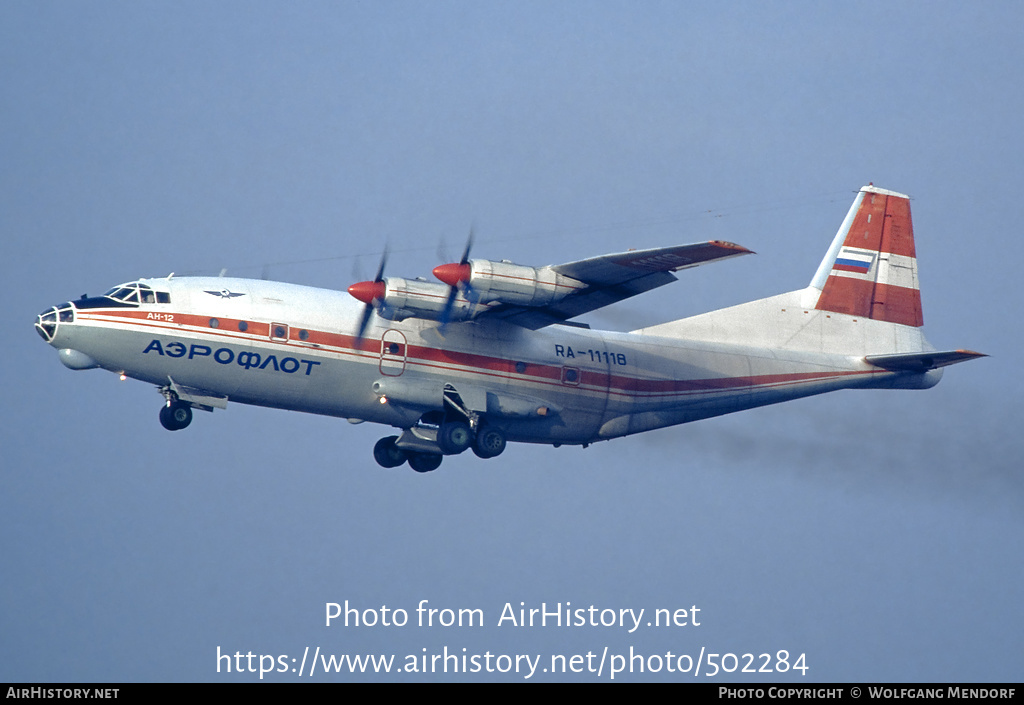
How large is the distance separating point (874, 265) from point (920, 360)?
125 inches

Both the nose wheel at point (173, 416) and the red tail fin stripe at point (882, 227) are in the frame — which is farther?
the red tail fin stripe at point (882, 227)

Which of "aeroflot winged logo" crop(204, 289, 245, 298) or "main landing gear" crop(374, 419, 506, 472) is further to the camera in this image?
"main landing gear" crop(374, 419, 506, 472)

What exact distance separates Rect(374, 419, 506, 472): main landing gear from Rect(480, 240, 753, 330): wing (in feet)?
6.81

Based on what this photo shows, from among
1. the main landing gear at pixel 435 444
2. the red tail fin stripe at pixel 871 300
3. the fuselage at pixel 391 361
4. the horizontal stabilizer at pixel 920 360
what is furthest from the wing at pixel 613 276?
the red tail fin stripe at pixel 871 300

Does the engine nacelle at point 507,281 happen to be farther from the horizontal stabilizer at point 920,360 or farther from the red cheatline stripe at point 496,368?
the horizontal stabilizer at point 920,360

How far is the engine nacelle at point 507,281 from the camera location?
20.4m

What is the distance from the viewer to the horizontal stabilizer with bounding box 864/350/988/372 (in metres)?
23.2

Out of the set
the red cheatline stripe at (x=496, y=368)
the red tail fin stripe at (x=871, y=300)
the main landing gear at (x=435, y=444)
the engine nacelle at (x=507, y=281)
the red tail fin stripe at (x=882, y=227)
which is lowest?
the main landing gear at (x=435, y=444)

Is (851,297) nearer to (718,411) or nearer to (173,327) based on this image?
(718,411)

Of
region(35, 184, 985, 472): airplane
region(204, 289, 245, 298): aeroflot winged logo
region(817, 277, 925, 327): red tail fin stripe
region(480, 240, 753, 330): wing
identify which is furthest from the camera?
region(817, 277, 925, 327): red tail fin stripe

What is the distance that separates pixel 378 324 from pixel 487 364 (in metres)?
2.14

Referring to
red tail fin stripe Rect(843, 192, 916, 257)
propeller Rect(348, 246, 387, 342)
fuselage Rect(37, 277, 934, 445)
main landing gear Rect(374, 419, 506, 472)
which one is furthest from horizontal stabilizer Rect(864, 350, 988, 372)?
propeller Rect(348, 246, 387, 342)

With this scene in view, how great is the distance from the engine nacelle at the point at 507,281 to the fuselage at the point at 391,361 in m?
1.79

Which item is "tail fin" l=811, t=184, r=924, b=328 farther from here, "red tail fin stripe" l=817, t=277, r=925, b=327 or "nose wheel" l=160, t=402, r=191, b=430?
"nose wheel" l=160, t=402, r=191, b=430
